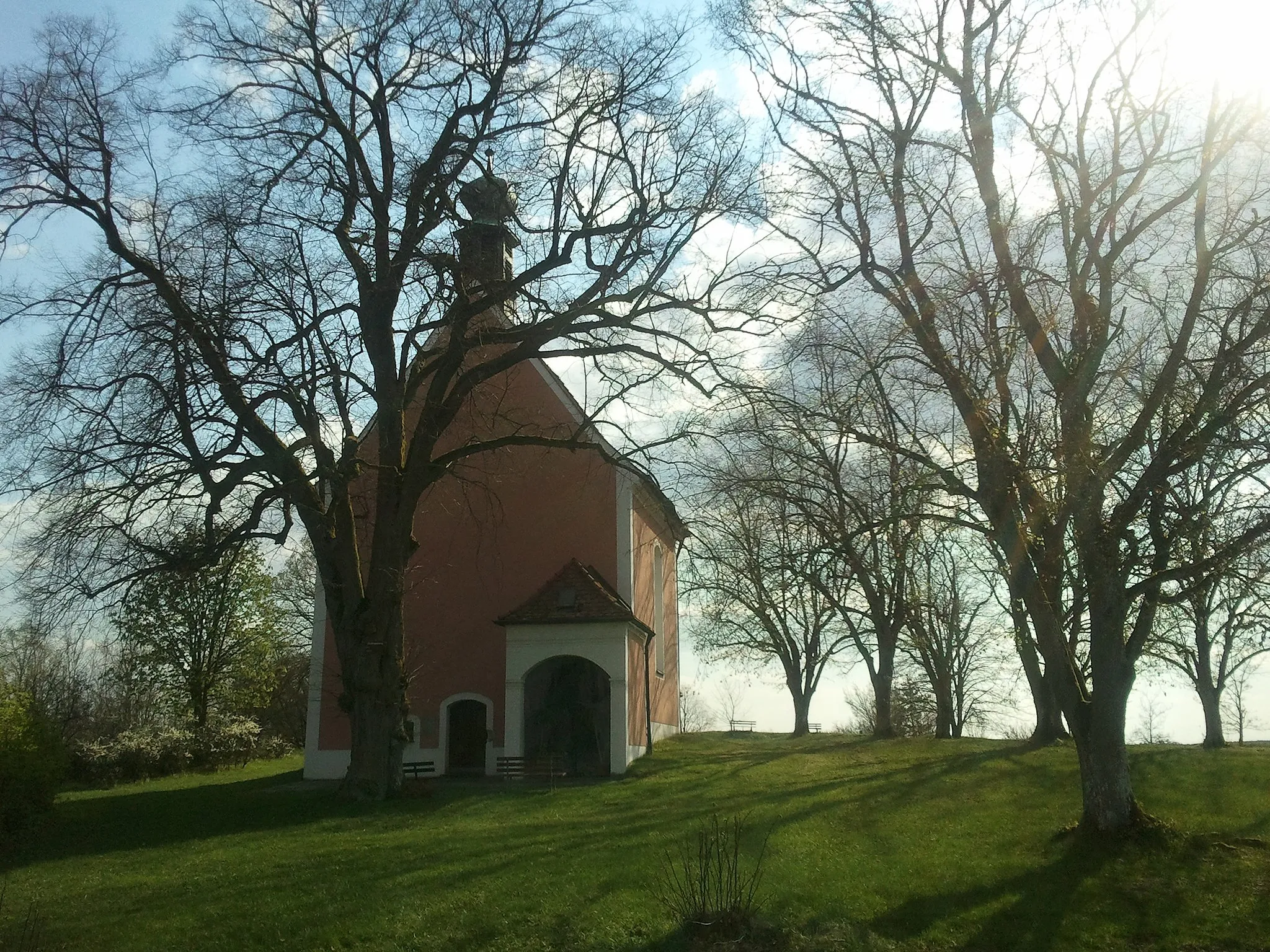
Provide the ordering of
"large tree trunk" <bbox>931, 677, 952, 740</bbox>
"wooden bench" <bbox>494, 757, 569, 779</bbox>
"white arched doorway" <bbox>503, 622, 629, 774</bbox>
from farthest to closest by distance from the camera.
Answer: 1. "large tree trunk" <bbox>931, 677, 952, 740</bbox>
2. "white arched doorway" <bbox>503, 622, 629, 774</bbox>
3. "wooden bench" <bbox>494, 757, 569, 779</bbox>

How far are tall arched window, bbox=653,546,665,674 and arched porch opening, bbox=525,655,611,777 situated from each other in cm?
463

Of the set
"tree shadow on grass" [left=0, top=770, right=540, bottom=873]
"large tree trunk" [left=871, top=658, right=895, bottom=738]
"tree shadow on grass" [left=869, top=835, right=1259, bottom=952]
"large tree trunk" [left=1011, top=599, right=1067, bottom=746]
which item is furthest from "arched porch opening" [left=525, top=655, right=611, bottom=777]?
"tree shadow on grass" [left=869, top=835, right=1259, bottom=952]

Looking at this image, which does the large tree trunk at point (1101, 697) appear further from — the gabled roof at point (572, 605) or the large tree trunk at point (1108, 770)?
the gabled roof at point (572, 605)

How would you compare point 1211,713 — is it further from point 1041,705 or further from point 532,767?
point 532,767

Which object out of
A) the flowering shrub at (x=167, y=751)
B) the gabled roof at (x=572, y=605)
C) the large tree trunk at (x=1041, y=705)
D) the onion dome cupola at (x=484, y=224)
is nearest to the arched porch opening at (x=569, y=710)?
the gabled roof at (x=572, y=605)

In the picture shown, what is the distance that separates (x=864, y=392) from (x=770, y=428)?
139 centimetres

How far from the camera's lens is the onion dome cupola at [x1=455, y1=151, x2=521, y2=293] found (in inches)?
658

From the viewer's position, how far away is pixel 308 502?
16938 mm

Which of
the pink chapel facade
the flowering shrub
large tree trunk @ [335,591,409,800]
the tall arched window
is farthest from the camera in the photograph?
the tall arched window

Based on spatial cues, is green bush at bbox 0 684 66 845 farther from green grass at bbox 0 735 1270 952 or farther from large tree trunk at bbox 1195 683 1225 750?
large tree trunk at bbox 1195 683 1225 750

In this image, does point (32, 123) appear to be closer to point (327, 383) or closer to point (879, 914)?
point (327, 383)

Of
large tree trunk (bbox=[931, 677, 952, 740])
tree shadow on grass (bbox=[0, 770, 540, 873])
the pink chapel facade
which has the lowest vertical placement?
tree shadow on grass (bbox=[0, 770, 540, 873])

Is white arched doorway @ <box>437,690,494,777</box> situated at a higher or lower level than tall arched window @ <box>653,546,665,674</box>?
lower

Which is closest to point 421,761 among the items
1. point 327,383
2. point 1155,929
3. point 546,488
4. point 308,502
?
point 546,488
